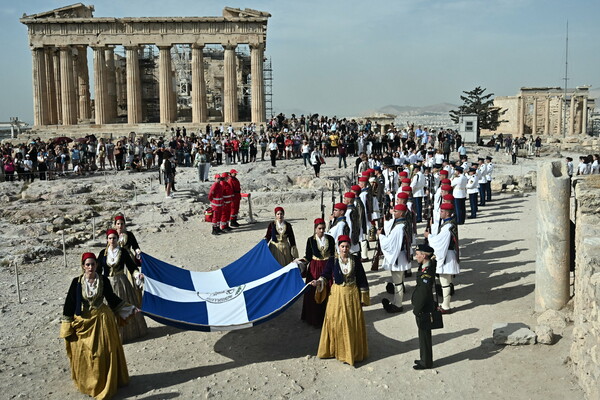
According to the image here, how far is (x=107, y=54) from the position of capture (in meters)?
51.9

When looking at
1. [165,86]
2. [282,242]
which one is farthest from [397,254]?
[165,86]

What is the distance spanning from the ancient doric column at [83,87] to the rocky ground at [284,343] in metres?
34.8

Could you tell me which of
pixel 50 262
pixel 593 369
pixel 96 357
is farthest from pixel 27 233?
pixel 593 369

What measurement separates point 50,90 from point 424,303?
4594cm

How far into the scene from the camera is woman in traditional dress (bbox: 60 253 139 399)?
25.2 feet

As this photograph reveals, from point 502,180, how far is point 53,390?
70.2 feet

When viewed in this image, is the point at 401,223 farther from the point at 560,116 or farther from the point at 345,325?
the point at 560,116

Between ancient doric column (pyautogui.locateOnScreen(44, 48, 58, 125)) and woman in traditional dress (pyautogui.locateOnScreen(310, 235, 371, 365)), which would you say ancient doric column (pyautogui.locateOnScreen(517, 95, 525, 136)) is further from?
woman in traditional dress (pyautogui.locateOnScreen(310, 235, 371, 365))

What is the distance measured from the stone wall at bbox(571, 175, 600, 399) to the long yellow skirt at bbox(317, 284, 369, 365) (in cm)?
276

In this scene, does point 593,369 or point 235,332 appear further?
point 235,332

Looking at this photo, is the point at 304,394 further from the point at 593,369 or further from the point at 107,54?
the point at 107,54

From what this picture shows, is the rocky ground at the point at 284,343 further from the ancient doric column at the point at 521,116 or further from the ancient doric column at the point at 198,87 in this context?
the ancient doric column at the point at 521,116

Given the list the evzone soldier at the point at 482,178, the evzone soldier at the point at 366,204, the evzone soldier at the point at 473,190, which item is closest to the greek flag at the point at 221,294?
the evzone soldier at the point at 366,204

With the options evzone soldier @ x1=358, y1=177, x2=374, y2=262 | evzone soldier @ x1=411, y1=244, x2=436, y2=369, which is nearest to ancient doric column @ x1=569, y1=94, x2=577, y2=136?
evzone soldier @ x1=358, y1=177, x2=374, y2=262
